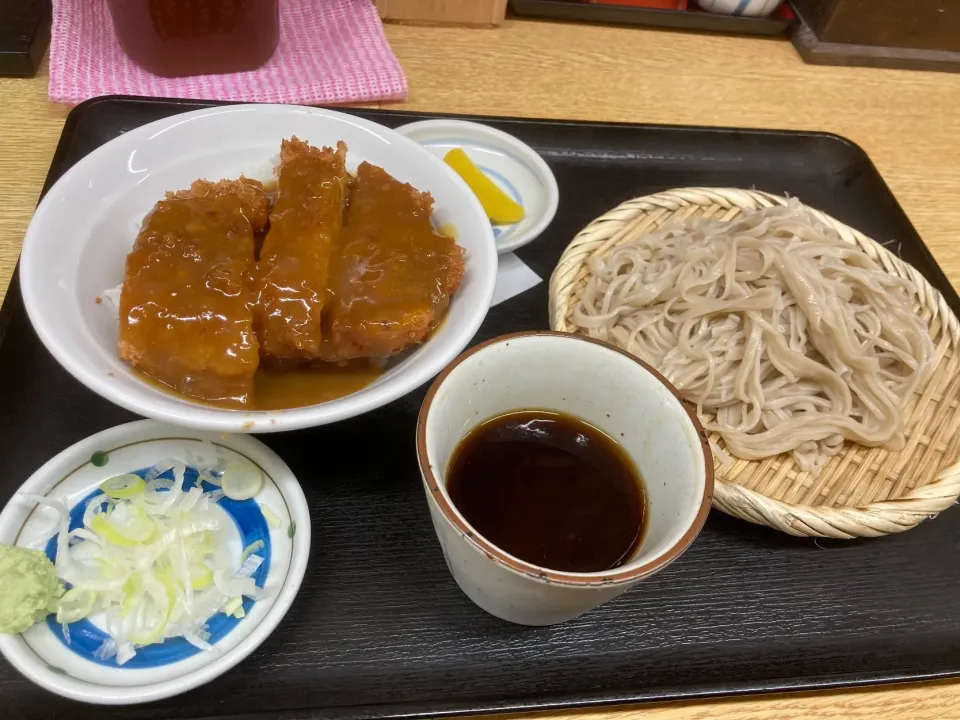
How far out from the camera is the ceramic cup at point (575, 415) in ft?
3.09

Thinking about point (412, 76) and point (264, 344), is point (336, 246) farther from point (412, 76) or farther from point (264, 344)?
point (412, 76)

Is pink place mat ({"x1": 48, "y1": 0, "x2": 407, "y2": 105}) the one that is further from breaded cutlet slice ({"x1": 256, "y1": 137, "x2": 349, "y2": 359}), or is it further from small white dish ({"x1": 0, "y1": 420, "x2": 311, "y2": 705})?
small white dish ({"x1": 0, "y1": 420, "x2": 311, "y2": 705})

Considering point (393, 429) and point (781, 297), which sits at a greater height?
point (781, 297)

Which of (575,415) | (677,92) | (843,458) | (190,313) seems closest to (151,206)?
(190,313)

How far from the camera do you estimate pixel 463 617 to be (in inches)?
48.6

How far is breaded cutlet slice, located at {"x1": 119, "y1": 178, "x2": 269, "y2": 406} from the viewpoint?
45.3 inches

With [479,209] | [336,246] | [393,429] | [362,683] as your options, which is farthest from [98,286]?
[362,683]

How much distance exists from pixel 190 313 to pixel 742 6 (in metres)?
2.61

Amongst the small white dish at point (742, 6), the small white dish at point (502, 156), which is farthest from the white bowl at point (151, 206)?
the small white dish at point (742, 6)

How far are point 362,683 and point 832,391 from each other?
1.22 metres

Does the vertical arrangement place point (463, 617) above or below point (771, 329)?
below

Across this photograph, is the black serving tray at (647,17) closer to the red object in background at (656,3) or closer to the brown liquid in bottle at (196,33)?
the red object in background at (656,3)

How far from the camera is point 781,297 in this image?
1629 millimetres

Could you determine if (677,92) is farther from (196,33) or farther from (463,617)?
(463,617)
